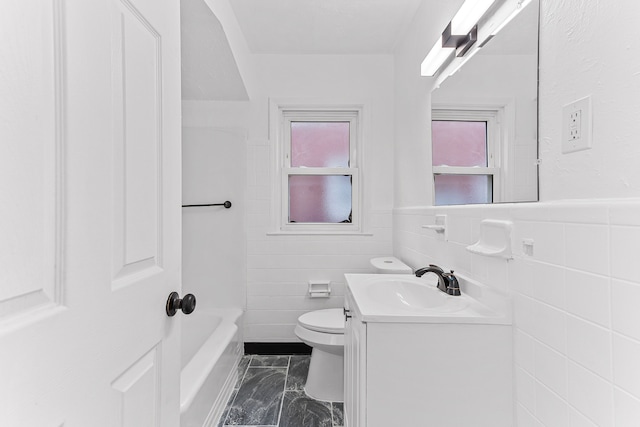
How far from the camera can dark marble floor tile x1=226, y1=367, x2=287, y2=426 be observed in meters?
1.71

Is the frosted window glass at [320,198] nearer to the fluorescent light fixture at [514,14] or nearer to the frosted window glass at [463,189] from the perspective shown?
the frosted window glass at [463,189]

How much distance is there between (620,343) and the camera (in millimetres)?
632

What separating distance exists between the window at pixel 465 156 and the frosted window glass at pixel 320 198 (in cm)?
104

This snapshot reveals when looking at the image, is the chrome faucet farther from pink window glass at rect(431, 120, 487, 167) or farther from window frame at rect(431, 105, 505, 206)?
pink window glass at rect(431, 120, 487, 167)

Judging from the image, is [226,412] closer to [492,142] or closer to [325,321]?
[325,321]

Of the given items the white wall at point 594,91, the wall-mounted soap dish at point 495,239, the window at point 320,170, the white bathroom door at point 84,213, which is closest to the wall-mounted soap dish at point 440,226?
the wall-mounted soap dish at point 495,239

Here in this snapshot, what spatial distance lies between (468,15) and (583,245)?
3.33 feet

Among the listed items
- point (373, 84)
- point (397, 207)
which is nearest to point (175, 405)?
point (397, 207)

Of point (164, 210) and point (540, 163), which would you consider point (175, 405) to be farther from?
point (540, 163)

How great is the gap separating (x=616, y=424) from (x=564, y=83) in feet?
2.50

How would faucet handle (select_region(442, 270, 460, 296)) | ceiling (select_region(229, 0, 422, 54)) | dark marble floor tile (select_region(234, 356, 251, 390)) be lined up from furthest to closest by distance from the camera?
dark marble floor tile (select_region(234, 356, 251, 390)) < ceiling (select_region(229, 0, 422, 54)) < faucet handle (select_region(442, 270, 460, 296))

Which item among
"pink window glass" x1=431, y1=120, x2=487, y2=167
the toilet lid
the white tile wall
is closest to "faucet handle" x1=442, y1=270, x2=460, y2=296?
the white tile wall

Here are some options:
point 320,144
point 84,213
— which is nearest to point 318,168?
point 320,144

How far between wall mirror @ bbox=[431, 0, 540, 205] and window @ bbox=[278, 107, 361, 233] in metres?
1.04
